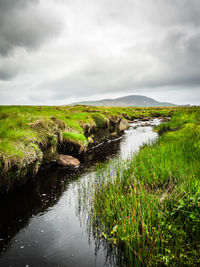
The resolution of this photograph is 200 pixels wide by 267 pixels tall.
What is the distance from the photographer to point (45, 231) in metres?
6.39

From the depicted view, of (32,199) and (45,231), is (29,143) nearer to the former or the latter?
(32,199)

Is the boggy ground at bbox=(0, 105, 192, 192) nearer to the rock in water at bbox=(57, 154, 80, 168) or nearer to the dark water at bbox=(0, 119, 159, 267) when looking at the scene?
the rock in water at bbox=(57, 154, 80, 168)

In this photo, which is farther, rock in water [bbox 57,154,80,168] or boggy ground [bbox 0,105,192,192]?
rock in water [bbox 57,154,80,168]

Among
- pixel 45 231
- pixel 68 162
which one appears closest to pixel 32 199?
pixel 45 231

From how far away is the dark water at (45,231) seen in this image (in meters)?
5.17

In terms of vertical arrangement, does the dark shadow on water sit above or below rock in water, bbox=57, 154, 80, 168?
below

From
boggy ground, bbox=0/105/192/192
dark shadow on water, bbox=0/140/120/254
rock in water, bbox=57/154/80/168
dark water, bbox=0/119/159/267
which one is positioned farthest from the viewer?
rock in water, bbox=57/154/80/168

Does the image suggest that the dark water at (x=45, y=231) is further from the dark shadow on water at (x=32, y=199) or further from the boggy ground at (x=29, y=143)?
the boggy ground at (x=29, y=143)

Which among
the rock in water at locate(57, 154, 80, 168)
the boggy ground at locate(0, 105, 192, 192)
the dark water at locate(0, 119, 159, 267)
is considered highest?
the boggy ground at locate(0, 105, 192, 192)

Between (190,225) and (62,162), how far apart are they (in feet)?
35.3

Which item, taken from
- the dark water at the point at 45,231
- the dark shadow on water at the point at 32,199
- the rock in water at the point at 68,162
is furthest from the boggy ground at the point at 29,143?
the dark water at the point at 45,231

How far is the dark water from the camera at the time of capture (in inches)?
204

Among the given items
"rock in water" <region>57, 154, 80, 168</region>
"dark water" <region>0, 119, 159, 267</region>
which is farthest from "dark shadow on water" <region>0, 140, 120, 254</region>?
"rock in water" <region>57, 154, 80, 168</region>

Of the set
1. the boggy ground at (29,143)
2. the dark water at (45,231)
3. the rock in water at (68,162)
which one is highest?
the boggy ground at (29,143)
